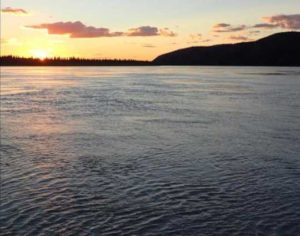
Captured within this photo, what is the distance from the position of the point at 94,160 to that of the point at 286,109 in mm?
28019

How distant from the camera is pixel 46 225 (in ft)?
50.5

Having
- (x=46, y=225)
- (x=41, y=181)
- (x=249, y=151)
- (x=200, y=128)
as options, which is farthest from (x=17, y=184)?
(x=200, y=128)

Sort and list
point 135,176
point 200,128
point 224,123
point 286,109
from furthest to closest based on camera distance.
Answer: point 286,109, point 224,123, point 200,128, point 135,176

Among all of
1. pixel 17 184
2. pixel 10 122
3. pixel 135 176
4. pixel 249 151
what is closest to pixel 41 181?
pixel 17 184

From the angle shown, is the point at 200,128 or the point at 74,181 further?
the point at 200,128

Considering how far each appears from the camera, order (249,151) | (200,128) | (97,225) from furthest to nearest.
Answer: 1. (200,128)
2. (249,151)
3. (97,225)

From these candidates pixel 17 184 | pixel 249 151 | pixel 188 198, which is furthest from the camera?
pixel 249 151

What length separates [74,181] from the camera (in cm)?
2056

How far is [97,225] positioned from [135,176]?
6.02 metres

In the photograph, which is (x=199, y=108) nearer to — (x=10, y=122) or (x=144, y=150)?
(x=10, y=122)

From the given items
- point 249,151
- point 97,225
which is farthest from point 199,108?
point 97,225

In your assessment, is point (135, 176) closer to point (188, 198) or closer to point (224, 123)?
point (188, 198)

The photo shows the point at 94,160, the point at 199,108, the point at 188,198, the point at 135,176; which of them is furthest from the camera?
the point at 199,108

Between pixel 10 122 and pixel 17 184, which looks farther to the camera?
pixel 10 122
